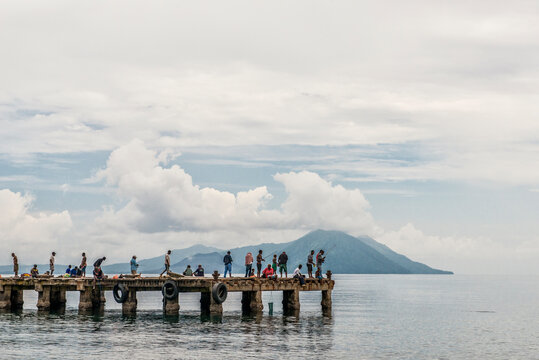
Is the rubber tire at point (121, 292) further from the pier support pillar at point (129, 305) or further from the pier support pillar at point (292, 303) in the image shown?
the pier support pillar at point (292, 303)

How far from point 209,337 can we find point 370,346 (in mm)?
11076

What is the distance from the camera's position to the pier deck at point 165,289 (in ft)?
176

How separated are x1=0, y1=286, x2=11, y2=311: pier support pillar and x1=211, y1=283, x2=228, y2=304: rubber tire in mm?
21868

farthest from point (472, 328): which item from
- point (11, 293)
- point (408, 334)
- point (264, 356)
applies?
point (11, 293)

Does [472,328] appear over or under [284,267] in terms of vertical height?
under

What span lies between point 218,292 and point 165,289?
451cm

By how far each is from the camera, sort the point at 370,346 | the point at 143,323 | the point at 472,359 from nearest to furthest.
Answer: the point at 472,359, the point at 370,346, the point at 143,323

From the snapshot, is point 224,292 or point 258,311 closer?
point 224,292

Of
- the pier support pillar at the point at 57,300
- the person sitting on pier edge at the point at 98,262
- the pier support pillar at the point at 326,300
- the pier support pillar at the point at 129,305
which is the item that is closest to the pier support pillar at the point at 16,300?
the pier support pillar at the point at 57,300

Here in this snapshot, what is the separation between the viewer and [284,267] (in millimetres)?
57375

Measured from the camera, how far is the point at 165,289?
5391cm

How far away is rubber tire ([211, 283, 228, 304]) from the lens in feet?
174

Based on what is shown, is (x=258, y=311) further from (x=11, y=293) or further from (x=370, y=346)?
(x=11, y=293)

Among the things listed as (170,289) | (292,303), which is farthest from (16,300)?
(292,303)
